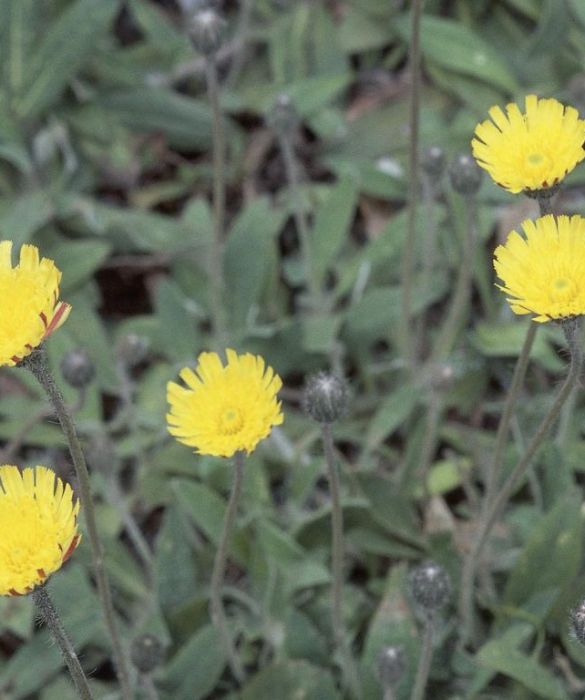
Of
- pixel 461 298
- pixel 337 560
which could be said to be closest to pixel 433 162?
pixel 461 298

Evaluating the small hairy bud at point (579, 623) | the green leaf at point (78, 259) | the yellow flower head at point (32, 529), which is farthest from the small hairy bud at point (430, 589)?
the green leaf at point (78, 259)

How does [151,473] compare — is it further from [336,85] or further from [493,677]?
[336,85]

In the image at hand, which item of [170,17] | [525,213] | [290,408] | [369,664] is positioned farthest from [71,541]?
[170,17]

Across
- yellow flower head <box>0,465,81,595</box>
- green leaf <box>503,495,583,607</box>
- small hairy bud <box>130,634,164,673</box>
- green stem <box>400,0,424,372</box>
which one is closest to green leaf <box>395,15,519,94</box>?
green stem <box>400,0,424,372</box>

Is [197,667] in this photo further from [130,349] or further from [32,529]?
[32,529]

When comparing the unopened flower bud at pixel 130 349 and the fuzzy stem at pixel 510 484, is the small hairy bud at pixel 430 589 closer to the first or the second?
the fuzzy stem at pixel 510 484

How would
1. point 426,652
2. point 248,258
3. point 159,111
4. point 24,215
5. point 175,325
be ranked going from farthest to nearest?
point 159,111 → point 24,215 → point 248,258 → point 175,325 → point 426,652
